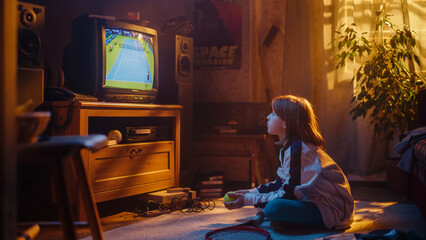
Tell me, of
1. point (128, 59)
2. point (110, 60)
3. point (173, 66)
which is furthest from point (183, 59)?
point (110, 60)

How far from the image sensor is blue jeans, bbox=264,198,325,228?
86.0 inches

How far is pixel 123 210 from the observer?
2.83m

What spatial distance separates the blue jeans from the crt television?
124cm

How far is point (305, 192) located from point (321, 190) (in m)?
0.09

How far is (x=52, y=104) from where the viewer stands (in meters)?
2.42

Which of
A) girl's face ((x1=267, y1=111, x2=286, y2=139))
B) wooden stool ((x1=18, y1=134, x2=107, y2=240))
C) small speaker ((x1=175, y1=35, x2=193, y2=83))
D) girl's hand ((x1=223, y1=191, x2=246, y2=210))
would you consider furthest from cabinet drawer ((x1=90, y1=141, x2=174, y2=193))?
wooden stool ((x1=18, y1=134, x2=107, y2=240))

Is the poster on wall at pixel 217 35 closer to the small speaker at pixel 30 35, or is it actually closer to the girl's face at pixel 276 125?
the girl's face at pixel 276 125

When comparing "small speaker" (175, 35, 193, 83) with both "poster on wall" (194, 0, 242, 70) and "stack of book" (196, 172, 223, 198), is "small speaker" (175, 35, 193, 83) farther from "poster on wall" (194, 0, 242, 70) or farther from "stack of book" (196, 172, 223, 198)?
"stack of book" (196, 172, 223, 198)

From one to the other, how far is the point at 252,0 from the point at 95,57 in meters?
1.88

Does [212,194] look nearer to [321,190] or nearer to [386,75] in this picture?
[321,190]

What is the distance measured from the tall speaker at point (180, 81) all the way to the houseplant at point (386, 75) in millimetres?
1279

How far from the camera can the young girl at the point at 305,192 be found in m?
2.16

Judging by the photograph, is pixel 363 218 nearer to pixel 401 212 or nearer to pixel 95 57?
pixel 401 212

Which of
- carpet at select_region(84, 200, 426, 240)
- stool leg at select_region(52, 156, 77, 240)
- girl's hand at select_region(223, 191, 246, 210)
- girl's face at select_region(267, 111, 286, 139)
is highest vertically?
girl's face at select_region(267, 111, 286, 139)
